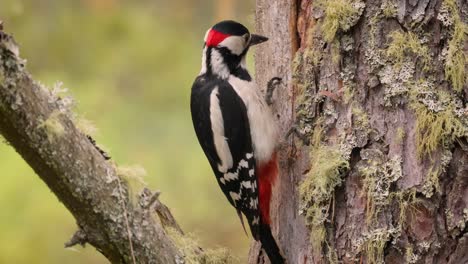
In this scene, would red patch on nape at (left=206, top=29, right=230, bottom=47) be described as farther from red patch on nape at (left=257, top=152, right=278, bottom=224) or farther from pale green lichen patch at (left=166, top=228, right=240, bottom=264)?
pale green lichen patch at (left=166, top=228, right=240, bottom=264)

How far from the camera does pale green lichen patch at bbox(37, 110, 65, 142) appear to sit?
1.88 m

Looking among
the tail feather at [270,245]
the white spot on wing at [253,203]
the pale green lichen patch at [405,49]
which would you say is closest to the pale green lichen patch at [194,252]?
the tail feather at [270,245]

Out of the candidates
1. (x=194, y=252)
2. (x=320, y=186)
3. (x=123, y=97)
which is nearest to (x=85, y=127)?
(x=194, y=252)

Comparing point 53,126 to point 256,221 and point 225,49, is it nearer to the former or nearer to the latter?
point 256,221

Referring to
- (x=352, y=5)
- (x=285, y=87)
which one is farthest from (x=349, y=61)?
(x=285, y=87)

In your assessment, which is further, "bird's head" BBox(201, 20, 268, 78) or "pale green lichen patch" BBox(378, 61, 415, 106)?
"bird's head" BBox(201, 20, 268, 78)

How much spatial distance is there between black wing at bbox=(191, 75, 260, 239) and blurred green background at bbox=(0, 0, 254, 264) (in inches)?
35.3

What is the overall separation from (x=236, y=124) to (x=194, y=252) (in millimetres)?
766

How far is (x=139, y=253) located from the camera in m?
2.20

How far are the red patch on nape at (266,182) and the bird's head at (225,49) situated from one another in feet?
1.58

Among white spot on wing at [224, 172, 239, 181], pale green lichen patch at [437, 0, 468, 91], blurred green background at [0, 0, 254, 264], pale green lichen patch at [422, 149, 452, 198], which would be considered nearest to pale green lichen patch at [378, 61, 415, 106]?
pale green lichen patch at [437, 0, 468, 91]

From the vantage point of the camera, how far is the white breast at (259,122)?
3.01 meters

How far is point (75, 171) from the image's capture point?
2.00m

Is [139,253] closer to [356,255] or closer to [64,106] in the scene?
[64,106]
